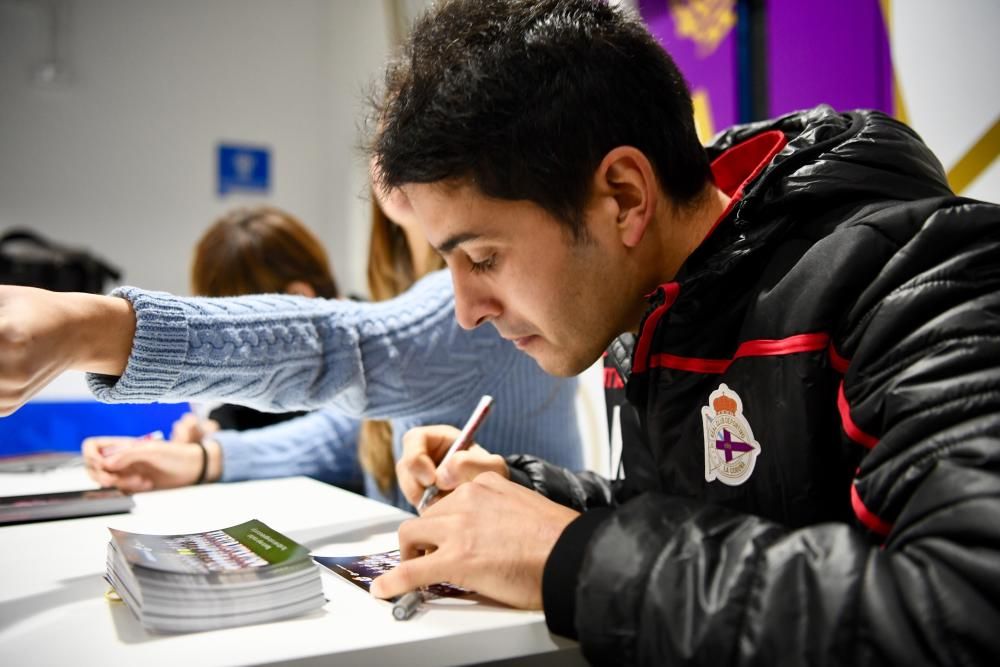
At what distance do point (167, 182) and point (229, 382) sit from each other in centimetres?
372

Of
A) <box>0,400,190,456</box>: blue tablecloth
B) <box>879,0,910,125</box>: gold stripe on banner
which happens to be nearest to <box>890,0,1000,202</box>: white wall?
<box>879,0,910,125</box>: gold stripe on banner

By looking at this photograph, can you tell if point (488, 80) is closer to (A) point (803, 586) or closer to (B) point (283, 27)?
(A) point (803, 586)

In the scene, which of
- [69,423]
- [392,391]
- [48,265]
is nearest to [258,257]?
[69,423]

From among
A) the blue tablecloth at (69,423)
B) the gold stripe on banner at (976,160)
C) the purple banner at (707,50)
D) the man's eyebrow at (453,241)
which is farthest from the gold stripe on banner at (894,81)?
the blue tablecloth at (69,423)

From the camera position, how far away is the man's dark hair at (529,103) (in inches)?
32.8

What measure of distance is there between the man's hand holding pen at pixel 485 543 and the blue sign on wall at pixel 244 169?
4.12 meters

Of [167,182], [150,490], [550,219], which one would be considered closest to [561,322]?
[550,219]

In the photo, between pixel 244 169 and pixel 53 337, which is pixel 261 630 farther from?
pixel 244 169

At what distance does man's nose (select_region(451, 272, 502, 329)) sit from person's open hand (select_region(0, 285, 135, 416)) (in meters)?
0.37

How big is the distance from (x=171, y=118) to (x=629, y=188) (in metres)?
4.09

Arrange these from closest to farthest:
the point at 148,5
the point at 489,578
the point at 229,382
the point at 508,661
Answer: the point at 489,578 → the point at 508,661 → the point at 229,382 → the point at 148,5

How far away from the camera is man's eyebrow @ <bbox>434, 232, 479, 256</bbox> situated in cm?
86

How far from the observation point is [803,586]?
1.81 feet

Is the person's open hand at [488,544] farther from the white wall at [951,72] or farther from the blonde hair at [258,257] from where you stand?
the blonde hair at [258,257]
